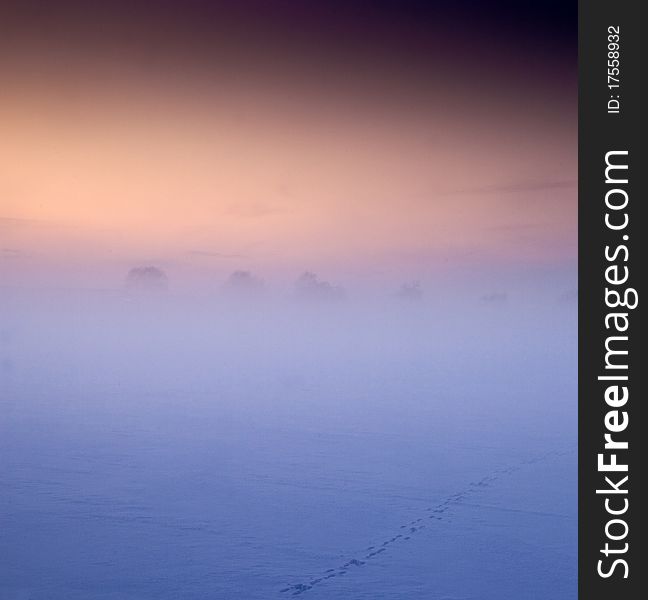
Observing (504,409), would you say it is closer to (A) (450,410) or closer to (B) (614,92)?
(A) (450,410)

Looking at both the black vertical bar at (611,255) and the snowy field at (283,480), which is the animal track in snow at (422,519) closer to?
the snowy field at (283,480)

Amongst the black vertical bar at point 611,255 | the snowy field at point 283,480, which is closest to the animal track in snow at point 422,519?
the snowy field at point 283,480

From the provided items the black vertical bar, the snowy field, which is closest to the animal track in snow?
the snowy field

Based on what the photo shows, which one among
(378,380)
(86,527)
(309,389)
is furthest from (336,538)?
(378,380)

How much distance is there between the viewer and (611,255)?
13.6ft

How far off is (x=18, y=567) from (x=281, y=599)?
4.62 feet

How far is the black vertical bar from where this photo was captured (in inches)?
160

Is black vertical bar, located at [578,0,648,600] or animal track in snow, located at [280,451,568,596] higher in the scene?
black vertical bar, located at [578,0,648,600]

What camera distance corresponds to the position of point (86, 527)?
505 cm

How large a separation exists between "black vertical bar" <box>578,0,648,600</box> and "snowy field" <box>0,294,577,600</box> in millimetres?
619

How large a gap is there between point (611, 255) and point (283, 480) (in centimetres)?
314

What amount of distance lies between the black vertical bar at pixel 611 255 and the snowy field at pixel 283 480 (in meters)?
0.62

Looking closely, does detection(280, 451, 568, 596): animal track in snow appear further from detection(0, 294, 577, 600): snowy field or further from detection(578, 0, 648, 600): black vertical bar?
detection(578, 0, 648, 600): black vertical bar

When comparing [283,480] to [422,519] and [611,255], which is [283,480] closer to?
[422,519]
